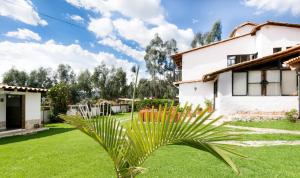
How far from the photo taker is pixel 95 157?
8.85m

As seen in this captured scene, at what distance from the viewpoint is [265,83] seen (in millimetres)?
17703

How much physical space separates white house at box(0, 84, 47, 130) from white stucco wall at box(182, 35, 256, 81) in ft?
46.4

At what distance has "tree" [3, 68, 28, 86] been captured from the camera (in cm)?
4894

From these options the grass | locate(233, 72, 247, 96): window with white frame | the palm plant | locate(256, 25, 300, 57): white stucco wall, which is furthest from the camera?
locate(256, 25, 300, 57): white stucco wall

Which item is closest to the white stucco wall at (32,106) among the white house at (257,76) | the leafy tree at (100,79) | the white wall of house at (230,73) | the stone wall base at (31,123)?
the stone wall base at (31,123)

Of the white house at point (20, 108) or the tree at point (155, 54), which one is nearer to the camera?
the white house at point (20, 108)

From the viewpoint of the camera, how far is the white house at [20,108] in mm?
17438

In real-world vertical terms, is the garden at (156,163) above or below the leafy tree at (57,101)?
below

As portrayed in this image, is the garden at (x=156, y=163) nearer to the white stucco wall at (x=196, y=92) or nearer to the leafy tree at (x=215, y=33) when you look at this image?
the white stucco wall at (x=196, y=92)

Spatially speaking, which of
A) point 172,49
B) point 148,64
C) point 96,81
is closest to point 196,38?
point 172,49

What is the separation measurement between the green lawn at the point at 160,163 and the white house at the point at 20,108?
292 inches

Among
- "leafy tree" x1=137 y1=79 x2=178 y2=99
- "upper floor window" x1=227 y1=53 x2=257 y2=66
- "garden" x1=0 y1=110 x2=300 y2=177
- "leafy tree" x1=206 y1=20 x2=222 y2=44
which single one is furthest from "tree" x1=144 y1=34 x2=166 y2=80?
"garden" x1=0 y1=110 x2=300 y2=177

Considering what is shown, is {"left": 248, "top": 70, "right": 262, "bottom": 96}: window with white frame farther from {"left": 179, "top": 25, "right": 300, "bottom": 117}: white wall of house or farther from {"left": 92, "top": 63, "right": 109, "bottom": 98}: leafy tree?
{"left": 92, "top": 63, "right": 109, "bottom": 98}: leafy tree

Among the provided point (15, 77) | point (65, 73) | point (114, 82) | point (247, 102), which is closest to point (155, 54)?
point (114, 82)
